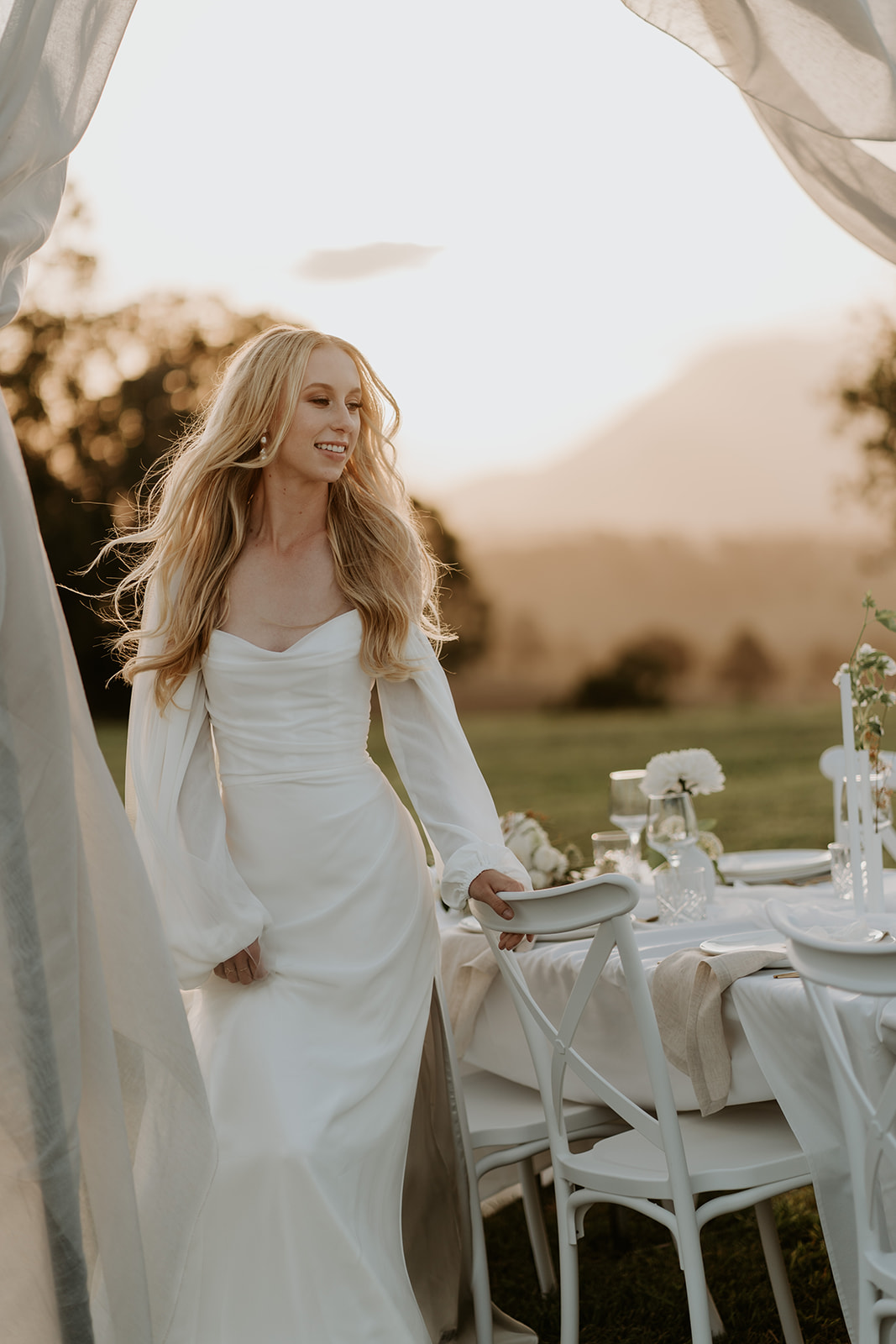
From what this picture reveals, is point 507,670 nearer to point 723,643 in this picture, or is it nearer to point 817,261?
point 723,643

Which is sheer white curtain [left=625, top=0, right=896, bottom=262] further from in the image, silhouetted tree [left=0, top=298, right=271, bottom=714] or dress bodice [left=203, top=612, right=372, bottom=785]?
silhouetted tree [left=0, top=298, right=271, bottom=714]

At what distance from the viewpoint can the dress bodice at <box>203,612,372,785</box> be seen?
2.57m

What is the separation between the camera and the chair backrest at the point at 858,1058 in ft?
5.85

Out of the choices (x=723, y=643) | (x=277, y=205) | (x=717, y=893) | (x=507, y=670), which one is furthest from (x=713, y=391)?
(x=717, y=893)

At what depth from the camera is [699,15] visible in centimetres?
229

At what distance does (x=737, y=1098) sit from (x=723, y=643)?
412 inches

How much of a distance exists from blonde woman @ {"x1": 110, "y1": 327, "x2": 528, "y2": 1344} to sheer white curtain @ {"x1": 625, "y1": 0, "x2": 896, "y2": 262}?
927mm

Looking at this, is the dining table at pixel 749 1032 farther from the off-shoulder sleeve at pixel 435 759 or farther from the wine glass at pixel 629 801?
the off-shoulder sleeve at pixel 435 759

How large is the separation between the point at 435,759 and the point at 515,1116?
0.76 metres

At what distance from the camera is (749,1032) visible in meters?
2.22

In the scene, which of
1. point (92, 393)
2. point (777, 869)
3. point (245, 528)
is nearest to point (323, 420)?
point (245, 528)

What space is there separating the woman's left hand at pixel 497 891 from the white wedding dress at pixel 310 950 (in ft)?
0.12

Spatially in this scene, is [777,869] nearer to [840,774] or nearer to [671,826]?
[840,774]

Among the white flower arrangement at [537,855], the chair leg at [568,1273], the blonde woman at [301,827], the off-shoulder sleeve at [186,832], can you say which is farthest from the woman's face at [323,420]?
the chair leg at [568,1273]
